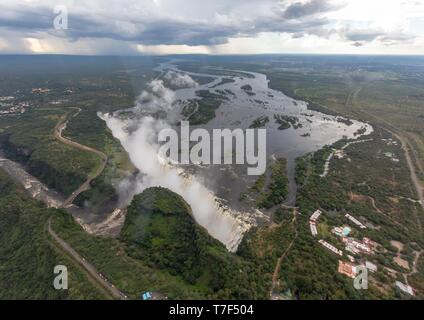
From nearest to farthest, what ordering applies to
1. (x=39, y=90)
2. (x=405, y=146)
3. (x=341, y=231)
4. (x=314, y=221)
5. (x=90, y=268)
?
(x=90, y=268), (x=341, y=231), (x=314, y=221), (x=405, y=146), (x=39, y=90)

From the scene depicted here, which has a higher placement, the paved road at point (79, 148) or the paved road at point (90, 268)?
the paved road at point (90, 268)

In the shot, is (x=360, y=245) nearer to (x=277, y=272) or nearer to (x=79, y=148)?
(x=277, y=272)

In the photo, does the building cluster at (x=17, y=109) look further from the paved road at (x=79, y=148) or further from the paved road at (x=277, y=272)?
the paved road at (x=277, y=272)

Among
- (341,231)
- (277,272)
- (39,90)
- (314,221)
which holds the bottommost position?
(39,90)

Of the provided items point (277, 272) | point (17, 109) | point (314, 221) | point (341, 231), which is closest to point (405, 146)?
point (341, 231)

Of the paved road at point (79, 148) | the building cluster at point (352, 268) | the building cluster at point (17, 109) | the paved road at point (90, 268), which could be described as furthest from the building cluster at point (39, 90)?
the building cluster at point (352, 268)

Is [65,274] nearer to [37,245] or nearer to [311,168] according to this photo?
[37,245]

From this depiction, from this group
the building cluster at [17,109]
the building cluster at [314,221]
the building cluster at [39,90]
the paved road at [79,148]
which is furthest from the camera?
the building cluster at [39,90]

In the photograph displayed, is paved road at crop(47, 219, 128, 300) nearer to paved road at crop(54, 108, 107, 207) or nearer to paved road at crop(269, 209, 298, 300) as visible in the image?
paved road at crop(54, 108, 107, 207)
